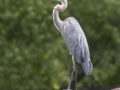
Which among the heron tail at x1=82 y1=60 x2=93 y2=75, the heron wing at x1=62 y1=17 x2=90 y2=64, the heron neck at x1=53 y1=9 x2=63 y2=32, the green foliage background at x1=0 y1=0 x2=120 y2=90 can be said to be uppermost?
the heron neck at x1=53 y1=9 x2=63 y2=32

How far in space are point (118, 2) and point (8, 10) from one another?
12.9 feet

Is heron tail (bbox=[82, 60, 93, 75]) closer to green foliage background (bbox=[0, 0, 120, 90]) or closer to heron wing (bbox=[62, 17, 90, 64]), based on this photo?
heron wing (bbox=[62, 17, 90, 64])

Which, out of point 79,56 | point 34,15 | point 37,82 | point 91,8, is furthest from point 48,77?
point 79,56

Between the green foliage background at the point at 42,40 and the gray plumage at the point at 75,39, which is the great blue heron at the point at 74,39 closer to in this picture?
the gray plumage at the point at 75,39

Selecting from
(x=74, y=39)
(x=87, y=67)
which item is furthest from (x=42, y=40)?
(x=87, y=67)

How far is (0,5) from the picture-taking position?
44.0ft

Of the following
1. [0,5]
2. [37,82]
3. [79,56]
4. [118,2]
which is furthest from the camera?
[118,2]

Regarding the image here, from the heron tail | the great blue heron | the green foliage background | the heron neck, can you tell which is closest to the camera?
the heron tail

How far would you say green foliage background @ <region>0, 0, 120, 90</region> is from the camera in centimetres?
1356

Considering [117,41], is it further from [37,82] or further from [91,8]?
[37,82]

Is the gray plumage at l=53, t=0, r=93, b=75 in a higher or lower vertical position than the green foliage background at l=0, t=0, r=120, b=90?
higher

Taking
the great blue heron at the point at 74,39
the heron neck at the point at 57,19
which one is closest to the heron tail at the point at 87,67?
the great blue heron at the point at 74,39

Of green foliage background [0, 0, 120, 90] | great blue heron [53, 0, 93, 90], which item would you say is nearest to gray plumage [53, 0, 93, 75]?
great blue heron [53, 0, 93, 90]

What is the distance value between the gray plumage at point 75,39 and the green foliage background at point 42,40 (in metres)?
4.61
